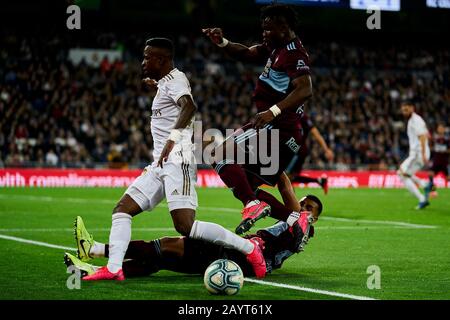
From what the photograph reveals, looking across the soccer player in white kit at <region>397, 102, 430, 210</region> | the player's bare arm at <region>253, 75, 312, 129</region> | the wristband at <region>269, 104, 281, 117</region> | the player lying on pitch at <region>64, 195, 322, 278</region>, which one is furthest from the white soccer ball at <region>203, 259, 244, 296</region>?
the soccer player in white kit at <region>397, 102, 430, 210</region>

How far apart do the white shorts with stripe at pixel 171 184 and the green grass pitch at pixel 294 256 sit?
30.1 inches

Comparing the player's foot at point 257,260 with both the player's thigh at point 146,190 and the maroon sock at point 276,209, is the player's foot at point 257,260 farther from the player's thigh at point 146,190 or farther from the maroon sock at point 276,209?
the maroon sock at point 276,209

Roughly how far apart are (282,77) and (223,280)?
277 cm

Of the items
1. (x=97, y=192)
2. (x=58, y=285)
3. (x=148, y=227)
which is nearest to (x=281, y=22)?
(x=58, y=285)

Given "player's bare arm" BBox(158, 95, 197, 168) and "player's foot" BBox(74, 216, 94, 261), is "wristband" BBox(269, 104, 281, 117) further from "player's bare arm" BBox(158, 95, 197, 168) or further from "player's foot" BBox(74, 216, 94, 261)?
"player's foot" BBox(74, 216, 94, 261)

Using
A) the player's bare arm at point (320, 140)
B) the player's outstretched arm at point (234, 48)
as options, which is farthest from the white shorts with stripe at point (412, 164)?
the player's outstretched arm at point (234, 48)

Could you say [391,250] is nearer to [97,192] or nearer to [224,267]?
[224,267]

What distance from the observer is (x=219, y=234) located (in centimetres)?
790

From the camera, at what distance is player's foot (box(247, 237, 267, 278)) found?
818cm

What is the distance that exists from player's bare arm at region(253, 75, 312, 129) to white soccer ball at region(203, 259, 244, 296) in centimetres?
172

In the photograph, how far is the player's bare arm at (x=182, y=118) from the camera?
25.5 ft

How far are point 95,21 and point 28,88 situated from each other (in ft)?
21.4

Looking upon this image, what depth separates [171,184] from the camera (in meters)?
7.92

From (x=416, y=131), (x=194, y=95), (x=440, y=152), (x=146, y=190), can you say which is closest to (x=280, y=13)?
(x=146, y=190)
